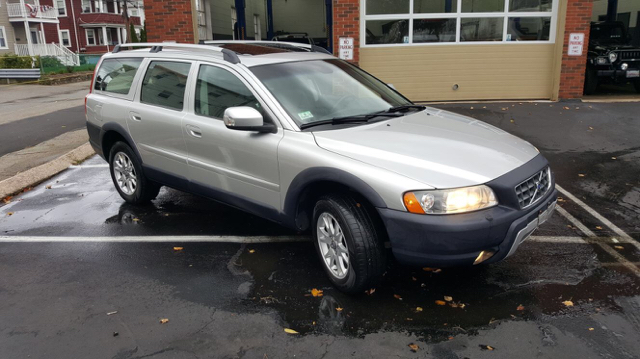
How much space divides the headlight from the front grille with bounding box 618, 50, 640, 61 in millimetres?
12117

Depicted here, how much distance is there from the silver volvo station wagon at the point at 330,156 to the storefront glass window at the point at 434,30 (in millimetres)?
7745

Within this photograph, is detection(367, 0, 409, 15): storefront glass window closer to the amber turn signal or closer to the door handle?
the door handle

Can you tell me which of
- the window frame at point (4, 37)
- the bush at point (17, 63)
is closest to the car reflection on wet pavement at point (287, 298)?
the bush at point (17, 63)

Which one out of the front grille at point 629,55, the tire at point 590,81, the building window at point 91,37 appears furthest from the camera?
the building window at point 91,37

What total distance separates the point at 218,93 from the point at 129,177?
200cm

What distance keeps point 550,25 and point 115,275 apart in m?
11.7

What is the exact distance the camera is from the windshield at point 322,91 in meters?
4.34

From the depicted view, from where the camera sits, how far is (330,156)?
3.75 metres

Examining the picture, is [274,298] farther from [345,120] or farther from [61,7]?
[61,7]

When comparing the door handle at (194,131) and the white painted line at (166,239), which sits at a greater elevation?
the door handle at (194,131)

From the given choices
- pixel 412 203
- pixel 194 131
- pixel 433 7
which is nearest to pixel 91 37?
pixel 433 7

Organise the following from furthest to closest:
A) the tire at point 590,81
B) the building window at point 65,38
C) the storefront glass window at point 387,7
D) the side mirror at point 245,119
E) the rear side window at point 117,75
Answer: the building window at point 65,38 < the tire at point 590,81 < the storefront glass window at point 387,7 < the rear side window at point 117,75 < the side mirror at point 245,119

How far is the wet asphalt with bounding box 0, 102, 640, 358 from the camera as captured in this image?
327 centimetres

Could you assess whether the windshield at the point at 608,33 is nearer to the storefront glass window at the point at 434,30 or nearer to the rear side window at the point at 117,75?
the storefront glass window at the point at 434,30
